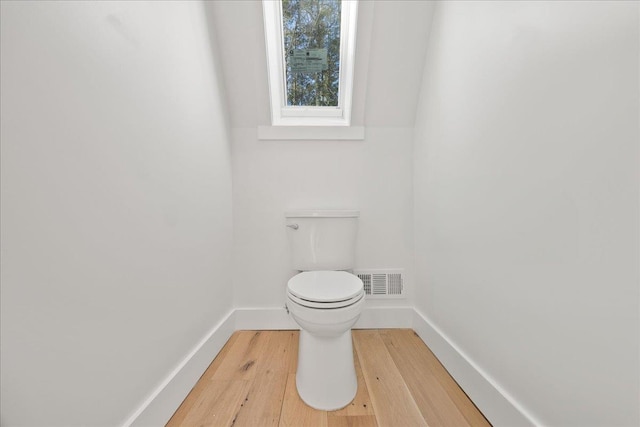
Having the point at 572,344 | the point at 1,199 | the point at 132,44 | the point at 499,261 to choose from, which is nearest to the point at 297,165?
the point at 132,44

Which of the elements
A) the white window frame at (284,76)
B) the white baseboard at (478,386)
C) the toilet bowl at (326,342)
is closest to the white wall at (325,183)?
the white window frame at (284,76)

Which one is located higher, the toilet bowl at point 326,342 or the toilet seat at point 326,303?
the toilet seat at point 326,303

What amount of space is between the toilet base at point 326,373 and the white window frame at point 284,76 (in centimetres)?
127

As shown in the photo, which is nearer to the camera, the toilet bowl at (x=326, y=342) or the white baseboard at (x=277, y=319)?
the toilet bowl at (x=326, y=342)

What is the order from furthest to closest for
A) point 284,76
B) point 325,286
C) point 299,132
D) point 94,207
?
point 284,76 < point 299,132 < point 325,286 < point 94,207

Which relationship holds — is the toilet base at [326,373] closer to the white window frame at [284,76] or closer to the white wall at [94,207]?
the white wall at [94,207]

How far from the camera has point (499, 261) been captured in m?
0.89

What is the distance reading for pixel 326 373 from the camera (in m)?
1.02

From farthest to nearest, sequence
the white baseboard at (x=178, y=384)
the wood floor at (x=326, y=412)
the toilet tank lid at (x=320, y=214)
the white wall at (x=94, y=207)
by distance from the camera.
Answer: the toilet tank lid at (x=320, y=214) < the wood floor at (x=326, y=412) < the white baseboard at (x=178, y=384) < the white wall at (x=94, y=207)

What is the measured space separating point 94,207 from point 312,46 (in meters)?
1.53

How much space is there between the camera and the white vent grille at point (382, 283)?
1660mm

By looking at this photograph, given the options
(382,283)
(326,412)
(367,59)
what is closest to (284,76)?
(367,59)

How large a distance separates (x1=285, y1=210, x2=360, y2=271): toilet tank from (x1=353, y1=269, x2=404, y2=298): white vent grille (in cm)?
24

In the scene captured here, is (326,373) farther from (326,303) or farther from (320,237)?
(320,237)
